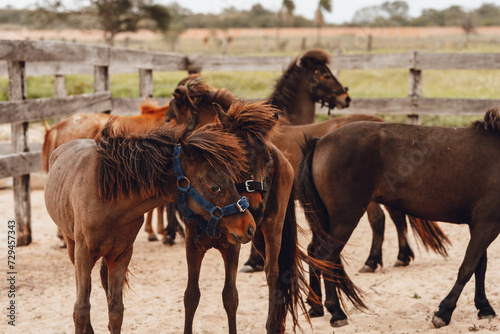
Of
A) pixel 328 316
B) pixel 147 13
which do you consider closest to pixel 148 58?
pixel 328 316

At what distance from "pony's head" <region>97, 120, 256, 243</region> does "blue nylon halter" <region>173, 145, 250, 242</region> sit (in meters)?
0.03

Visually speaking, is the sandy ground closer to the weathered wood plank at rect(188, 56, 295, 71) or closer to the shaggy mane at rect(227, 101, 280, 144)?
the shaggy mane at rect(227, 101, 280, 144)

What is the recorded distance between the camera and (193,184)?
292cm

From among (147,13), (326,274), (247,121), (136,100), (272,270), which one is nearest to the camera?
(247,121)

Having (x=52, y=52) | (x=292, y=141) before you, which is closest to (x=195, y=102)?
(x=292, y=141)

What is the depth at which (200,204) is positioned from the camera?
9.45 feet

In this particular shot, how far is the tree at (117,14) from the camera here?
98.5 feet

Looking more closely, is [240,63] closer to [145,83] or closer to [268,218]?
[145,83]

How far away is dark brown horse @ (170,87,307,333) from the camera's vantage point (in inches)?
134

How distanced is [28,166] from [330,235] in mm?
3719

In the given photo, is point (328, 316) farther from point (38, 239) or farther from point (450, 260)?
point (38, 239)

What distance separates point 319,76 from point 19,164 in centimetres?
381

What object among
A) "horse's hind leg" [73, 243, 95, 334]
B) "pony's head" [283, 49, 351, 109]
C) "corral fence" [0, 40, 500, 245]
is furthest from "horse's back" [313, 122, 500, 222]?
"corral fence" [0, 40, 500, 245]

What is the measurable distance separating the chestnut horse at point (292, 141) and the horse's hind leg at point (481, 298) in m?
0.95
